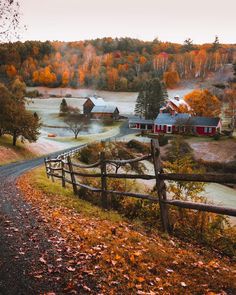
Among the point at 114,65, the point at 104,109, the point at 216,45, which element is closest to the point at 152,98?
the point at 104,109

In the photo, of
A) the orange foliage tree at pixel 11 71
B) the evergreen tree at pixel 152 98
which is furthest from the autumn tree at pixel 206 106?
the orange foliage tree at pixel 11 71

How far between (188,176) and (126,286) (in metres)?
2.65

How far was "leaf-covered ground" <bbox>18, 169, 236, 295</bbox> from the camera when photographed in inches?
215

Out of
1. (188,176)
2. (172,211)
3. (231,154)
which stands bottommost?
(231,154)

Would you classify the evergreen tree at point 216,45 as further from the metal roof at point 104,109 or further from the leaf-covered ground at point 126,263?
the leaf-covered ground at point 126,263

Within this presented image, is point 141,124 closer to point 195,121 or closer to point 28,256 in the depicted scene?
point 195,121

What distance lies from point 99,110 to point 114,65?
76.9 meters

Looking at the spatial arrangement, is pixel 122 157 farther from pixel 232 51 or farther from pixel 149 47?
pixel 149 47

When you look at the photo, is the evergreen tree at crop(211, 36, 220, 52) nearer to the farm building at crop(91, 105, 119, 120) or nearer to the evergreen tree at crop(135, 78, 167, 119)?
the farm building at crop(91, 105, 119, 120)

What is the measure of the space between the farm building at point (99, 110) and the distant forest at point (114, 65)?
43960mm

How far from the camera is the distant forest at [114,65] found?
155m

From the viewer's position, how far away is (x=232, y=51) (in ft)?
574

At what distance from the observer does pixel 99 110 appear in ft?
340

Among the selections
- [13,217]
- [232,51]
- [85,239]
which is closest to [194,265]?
[85,239]
